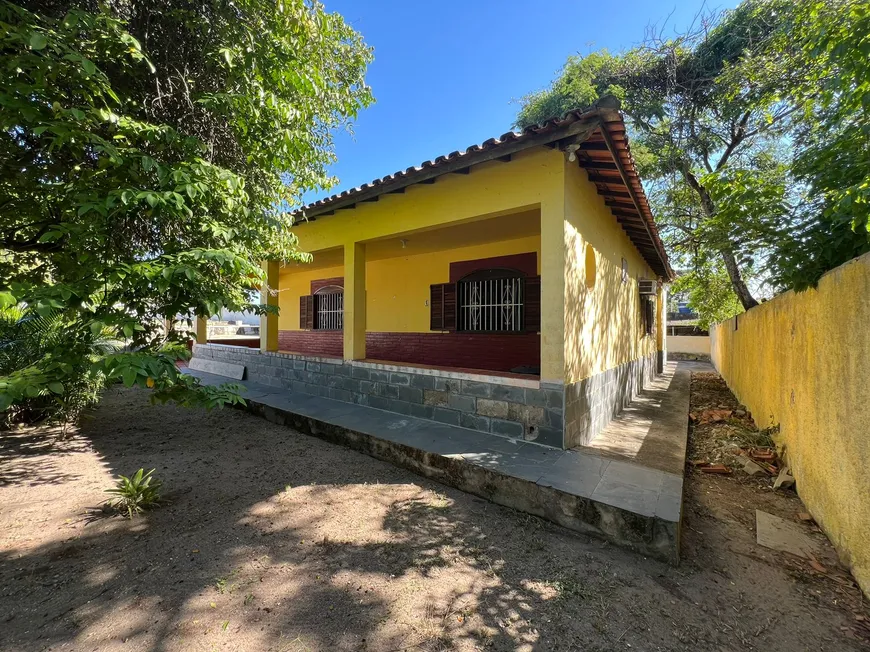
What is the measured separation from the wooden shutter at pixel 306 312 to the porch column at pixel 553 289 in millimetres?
8409

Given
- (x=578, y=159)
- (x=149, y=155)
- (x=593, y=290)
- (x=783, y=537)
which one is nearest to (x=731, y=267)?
(x=593, y=290)

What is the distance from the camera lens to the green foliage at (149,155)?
2.36 metres

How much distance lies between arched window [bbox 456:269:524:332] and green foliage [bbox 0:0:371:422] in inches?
159

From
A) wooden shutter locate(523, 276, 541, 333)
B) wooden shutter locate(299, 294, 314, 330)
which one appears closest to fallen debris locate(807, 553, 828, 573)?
wooden shutter locate(523, 276, 541, 333)

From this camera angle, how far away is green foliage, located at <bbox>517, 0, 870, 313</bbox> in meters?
3.15

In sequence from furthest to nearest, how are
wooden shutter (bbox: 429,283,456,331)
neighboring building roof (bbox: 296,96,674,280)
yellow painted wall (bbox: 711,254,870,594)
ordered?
wooden shutter (bbox: 429,283,456,331) < neighboring building roof (bbox: 296,96,674,280) < yellow painted wall (bbox: 711,254,870,594)

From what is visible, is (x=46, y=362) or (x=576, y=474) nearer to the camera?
(x=46, y=362)

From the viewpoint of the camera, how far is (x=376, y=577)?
247 cm

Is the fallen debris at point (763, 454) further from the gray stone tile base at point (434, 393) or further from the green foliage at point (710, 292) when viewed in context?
the green foliage at point (710, 292)

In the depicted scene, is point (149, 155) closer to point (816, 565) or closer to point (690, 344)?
point (816, 565)

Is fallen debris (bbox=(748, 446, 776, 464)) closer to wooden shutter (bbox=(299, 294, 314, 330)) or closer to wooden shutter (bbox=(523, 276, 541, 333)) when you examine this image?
wooden shutter (bbox=(523, 276, 541, 333))

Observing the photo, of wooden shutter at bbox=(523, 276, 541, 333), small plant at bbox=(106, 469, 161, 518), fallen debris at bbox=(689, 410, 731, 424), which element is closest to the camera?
small plant at bbox=(106, 469, 161, 518)

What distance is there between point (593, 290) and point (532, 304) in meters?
1.61

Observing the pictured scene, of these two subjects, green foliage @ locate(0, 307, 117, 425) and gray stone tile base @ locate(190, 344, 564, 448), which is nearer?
green foliage @ locate(0, 307, 117, 425)
